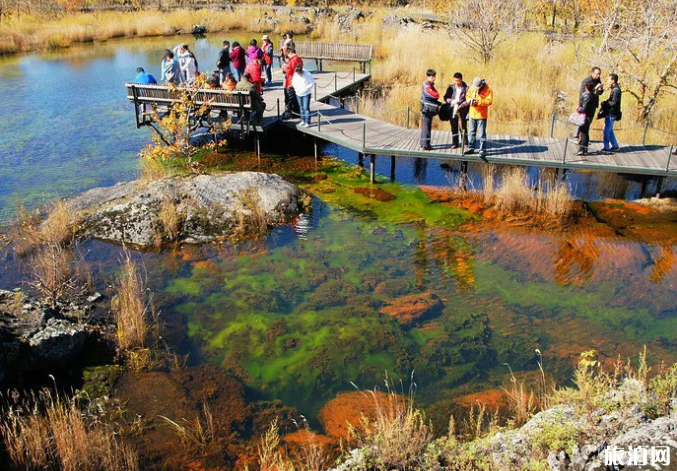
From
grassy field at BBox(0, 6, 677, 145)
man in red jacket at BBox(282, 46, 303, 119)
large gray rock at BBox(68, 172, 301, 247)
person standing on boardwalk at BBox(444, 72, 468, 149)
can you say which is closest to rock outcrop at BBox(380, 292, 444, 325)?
large gray rock at BBox(68, 172, 301, 247)

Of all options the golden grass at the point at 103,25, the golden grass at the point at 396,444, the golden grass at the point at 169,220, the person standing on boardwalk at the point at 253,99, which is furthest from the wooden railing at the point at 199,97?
the golden grass at the point at 103,25

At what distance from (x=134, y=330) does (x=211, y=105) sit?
7.97 metres

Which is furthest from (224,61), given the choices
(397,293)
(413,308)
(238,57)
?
(413,308)

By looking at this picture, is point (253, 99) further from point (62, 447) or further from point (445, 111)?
point (62, 447)

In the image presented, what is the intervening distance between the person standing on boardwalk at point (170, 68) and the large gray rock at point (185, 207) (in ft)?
15.2

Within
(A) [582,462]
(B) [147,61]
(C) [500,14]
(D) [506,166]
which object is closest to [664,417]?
(A) [582,462]

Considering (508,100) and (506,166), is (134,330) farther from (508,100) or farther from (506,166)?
(508,100)

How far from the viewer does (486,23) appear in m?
20.9

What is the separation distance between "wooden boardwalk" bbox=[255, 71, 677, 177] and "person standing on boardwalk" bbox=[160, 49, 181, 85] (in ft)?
8.49

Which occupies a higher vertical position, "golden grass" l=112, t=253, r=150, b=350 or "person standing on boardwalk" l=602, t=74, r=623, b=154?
"person standing on boardwalk" l=602, t=74, r=623, b=154

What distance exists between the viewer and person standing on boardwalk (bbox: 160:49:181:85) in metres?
16.2

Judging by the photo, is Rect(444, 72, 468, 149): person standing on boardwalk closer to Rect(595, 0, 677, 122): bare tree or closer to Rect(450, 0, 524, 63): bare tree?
Rect(595, 0, 677, 122): bare tree

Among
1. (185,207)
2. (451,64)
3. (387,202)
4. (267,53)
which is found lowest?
(387,202)

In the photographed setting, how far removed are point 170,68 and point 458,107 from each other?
8036 mm
